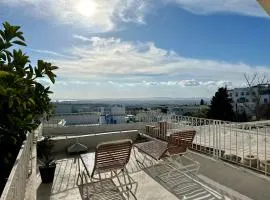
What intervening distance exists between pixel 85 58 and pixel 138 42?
2921 millimetres

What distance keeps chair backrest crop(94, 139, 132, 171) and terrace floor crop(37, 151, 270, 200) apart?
0.50 meters

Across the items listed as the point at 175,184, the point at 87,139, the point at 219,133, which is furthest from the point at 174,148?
the point at 87,139

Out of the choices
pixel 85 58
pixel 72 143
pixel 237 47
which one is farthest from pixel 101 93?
pixel 72 143

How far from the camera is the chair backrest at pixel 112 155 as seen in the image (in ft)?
15.5

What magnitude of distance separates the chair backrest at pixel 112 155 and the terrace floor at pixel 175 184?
503mm

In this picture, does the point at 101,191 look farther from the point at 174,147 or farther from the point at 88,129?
the point at 88,129

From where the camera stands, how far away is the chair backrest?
4.71m

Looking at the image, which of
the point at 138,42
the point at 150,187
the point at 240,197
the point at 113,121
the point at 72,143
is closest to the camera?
the point at 240,197

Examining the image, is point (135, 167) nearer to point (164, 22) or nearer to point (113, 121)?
point (113, 121)

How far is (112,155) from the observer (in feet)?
15.9

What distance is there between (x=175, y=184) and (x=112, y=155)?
133cm

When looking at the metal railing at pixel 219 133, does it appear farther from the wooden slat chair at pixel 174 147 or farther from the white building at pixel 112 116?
the wooden slat chair at pixel 174 147

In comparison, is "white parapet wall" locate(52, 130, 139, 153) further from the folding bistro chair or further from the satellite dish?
the satellite dish

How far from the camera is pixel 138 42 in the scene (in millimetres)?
13742
